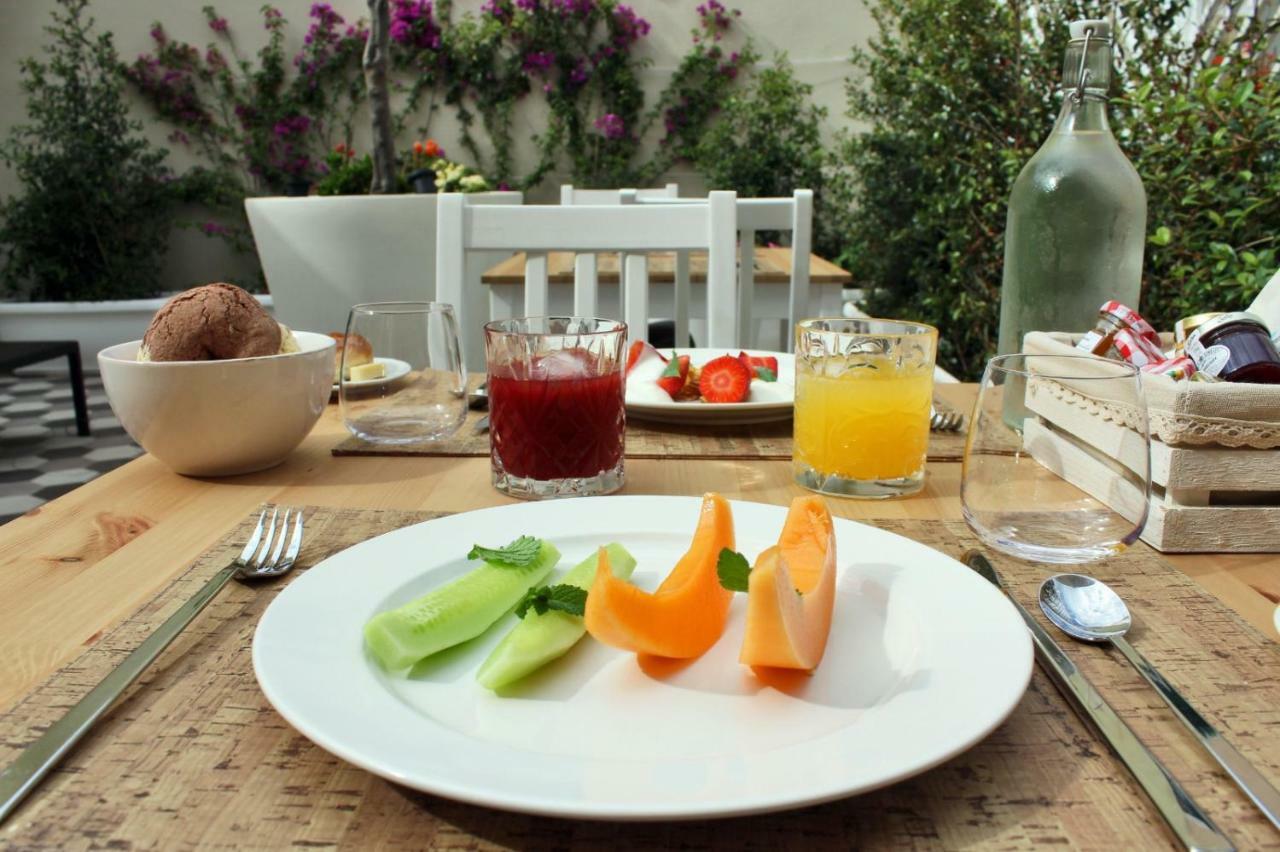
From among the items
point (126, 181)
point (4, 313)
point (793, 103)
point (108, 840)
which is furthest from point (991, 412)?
point (126, 181)

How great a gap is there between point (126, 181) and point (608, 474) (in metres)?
6.85

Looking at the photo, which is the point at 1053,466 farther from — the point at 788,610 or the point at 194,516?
the point at 194,516

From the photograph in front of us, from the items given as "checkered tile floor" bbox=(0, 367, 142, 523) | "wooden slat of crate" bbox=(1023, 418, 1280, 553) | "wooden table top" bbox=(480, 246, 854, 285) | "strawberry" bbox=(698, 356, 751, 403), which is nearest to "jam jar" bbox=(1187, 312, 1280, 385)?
"wooden slat of crate" bbox=(1023, 418, 1280, 553)

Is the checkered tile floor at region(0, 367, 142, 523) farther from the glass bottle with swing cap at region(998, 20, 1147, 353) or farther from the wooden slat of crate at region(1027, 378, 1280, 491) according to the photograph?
the wooden slat of crate at region(1027, 378, 1280, 491)

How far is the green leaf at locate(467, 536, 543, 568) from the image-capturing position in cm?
59

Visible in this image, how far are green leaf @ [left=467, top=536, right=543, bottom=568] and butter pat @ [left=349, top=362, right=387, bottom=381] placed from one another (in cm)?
40

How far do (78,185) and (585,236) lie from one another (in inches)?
233

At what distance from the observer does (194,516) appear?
2.61ft

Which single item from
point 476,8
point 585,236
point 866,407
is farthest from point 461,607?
→ point 476,8

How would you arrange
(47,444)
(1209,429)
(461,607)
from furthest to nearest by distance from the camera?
(47,444) < (1209,429) < (461,607)

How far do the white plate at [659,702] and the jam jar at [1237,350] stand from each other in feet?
1.06

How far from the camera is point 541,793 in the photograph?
0.35 metres

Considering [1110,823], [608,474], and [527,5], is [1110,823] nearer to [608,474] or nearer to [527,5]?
[608,474]

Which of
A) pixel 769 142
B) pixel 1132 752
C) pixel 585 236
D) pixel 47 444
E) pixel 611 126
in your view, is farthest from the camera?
pixel 611 126
